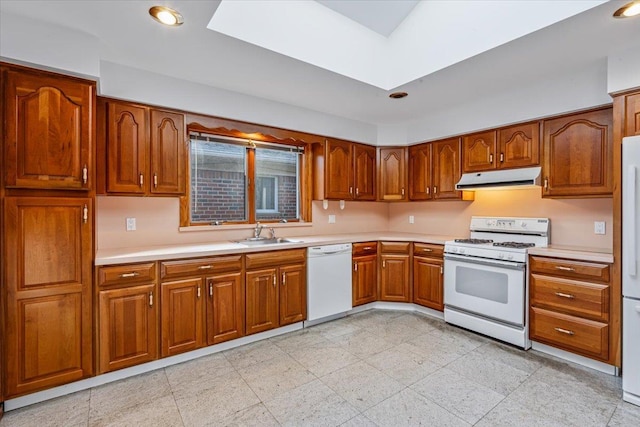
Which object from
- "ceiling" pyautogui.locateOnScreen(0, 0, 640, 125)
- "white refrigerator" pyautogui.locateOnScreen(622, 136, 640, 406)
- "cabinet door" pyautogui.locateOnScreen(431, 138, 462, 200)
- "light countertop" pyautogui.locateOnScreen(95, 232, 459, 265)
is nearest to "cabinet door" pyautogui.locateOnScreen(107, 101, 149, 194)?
"ceiling" pyautogui.locateOnScreen(0, 0, 640, 125)

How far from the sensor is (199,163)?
3.29 m

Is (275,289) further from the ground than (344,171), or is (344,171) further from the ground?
(344,171)

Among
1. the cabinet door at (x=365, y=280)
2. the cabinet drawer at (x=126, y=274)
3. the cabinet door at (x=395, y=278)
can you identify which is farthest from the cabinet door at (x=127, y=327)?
the cabinet door at (x=395, y=278)

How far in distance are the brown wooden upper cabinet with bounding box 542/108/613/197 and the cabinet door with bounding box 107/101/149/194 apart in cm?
366

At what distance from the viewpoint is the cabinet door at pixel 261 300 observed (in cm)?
293

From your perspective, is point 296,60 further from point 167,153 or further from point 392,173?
point 392,173

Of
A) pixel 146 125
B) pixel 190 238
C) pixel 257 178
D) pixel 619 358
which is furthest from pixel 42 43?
pixel 619 358

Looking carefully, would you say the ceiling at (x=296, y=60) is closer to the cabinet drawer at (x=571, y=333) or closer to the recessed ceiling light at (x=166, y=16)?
the recessed ceiling light at (x=166, y=16)

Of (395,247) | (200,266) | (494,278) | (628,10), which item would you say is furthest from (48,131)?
(494,278)

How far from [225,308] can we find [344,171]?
220cm

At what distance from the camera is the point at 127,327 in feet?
7.72

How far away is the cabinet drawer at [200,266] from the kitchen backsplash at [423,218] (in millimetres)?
584

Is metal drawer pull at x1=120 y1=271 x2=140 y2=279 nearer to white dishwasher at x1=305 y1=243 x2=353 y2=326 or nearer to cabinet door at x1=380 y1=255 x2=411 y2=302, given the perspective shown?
white dishwasher at x1=305 y1=243 x2=353 y2=326

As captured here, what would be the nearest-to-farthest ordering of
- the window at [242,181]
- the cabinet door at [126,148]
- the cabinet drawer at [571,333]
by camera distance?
1. the cabinet drawer at [571,333]
2. the cabinet door at [126,148]
3. the window at [242,181]
